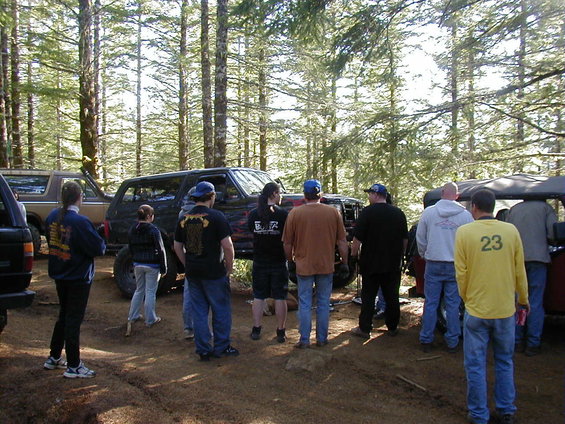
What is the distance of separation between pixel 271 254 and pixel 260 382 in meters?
1.68

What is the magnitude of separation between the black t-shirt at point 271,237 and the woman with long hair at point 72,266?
1.91 m

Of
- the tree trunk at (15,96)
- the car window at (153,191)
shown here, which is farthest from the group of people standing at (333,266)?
the tree trunk at (15,96)

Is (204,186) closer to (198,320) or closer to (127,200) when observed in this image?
(198,320)

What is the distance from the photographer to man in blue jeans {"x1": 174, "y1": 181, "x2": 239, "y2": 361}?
4902mm

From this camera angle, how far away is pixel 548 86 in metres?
8.35

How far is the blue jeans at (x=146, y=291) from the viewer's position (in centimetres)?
658

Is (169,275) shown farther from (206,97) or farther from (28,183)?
(28,183)

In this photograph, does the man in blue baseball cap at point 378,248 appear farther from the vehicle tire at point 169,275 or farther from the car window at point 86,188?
the car window at point 86,188

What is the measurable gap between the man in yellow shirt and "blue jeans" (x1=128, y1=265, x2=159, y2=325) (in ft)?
14.7

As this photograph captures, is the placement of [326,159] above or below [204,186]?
above

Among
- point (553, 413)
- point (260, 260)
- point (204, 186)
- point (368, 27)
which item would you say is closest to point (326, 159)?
point (368, 27)

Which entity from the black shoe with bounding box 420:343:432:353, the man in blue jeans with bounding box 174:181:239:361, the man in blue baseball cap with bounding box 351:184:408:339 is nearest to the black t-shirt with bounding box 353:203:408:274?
the man in blue baseball cap with bounding box 351:184:408:339

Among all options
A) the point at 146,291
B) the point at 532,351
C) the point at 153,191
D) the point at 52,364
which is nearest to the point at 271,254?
the point at 146,291

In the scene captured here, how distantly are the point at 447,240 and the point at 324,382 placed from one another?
7.39ft
